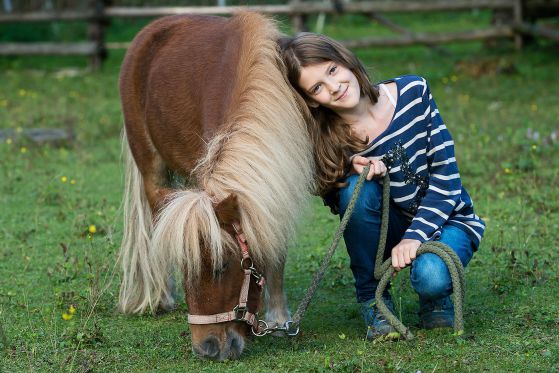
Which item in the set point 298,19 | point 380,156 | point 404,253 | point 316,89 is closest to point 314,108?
point 316,89

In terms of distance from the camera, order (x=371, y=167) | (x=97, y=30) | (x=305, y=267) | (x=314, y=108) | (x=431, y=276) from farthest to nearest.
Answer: (x=97, y=30)
(x=305, y=267)
(x=314, y=108)
(x=371, y=167)
(x=431, y=276)

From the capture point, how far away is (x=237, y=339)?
125 inches

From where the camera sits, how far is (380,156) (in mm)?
3533

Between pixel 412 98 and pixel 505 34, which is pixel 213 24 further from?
pixel 505 34

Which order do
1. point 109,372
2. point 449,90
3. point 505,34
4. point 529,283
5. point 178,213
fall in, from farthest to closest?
point 505,34 < point 449,90 < point 529,283 < point 109,372 < point 178,213

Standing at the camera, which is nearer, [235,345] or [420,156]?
[235,345]

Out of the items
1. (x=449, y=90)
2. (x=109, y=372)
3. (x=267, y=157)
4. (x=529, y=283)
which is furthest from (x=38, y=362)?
(x=449, y=90)

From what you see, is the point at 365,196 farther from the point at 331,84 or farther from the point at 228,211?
the point at 228,211

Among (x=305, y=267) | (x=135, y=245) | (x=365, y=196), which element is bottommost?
(x=305, y=267)

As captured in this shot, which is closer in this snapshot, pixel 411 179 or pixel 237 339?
pixel 237 339

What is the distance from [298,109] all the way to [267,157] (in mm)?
361

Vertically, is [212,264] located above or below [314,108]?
below

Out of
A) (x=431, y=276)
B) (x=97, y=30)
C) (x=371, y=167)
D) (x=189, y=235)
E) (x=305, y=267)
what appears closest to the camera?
(x=189, y=235)

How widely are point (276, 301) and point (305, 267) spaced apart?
2.88ft
